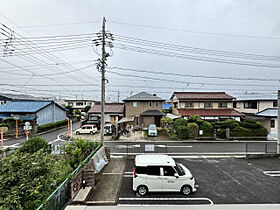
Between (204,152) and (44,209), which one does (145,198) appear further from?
(204,152)

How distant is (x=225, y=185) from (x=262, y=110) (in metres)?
26.8

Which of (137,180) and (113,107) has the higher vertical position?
(113,107)

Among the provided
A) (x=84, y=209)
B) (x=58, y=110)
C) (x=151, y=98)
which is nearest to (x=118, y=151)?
(x=84, y=209)

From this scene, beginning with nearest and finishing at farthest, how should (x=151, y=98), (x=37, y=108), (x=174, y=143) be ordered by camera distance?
(x=174, y=143), (x=37, y=108), (x=151, y=98)

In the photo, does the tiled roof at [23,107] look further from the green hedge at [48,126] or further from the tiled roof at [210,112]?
the tiled roof at [210,112]

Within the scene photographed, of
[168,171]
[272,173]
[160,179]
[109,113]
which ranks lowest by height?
[272,173]

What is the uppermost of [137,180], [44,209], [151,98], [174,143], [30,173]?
[151,98]

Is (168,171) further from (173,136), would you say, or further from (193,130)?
(193,130)

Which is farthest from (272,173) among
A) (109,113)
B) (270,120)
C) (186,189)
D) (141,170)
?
(109,113)

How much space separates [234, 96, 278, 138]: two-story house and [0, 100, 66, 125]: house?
1468 inches

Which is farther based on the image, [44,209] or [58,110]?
[58,110]

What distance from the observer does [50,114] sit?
92.4ft

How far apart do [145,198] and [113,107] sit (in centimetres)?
2526

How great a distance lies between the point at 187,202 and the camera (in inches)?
247
